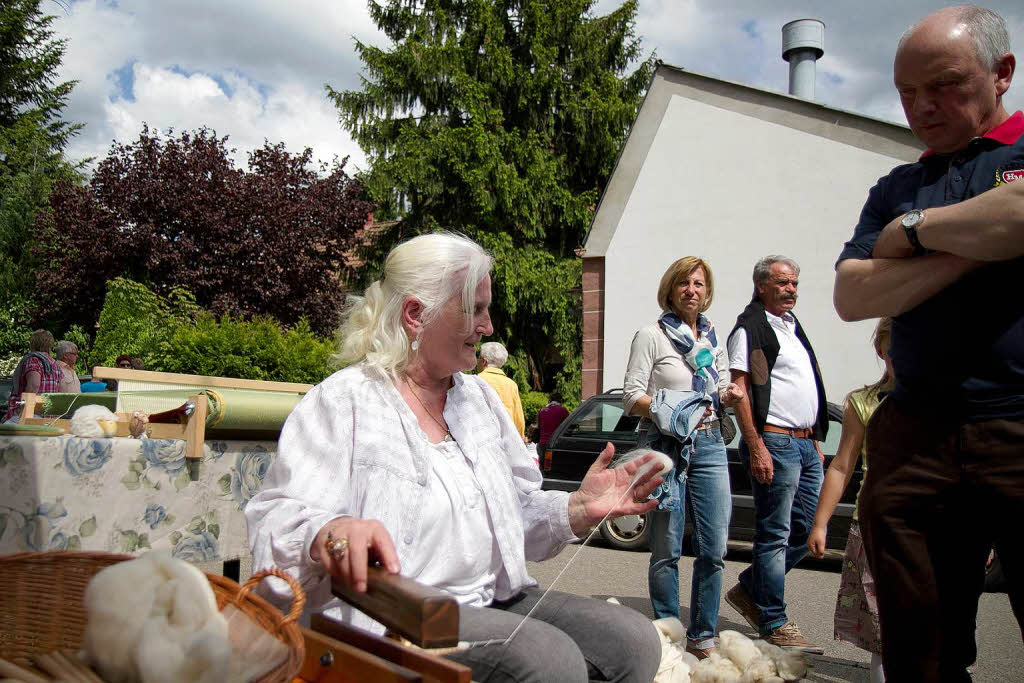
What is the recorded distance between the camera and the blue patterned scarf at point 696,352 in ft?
13.7

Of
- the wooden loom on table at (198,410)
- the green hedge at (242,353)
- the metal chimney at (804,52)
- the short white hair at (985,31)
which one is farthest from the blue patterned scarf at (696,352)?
the metal chimney at (804,52)

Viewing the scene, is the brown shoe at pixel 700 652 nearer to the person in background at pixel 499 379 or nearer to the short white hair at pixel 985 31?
the short white hair at pixel 985 31

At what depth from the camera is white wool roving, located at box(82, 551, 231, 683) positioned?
35.6 inches

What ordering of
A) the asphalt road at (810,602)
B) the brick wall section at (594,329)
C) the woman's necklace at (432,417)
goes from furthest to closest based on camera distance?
the brick wall section at (594,329) < the asphalt road at (810,602) < the woman's necklace at (432,417)

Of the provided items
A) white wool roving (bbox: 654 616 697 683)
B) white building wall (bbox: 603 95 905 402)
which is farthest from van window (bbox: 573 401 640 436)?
white building wall (bbox: 603 95 905 402)

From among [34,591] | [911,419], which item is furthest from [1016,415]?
[34,591]

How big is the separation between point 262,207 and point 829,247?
12303 mm

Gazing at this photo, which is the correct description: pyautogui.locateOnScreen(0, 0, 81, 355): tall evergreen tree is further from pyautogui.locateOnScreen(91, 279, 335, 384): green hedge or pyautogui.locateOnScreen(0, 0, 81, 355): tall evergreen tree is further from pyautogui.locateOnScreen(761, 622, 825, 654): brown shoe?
pyautogui.locateOnScreen(761, 622, 825, 654): brown shoe

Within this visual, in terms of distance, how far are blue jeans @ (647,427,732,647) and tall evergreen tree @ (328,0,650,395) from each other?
52.5 feet

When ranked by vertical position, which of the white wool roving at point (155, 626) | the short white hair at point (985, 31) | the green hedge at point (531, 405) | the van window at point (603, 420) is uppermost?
the short white hair at point (985, 31)

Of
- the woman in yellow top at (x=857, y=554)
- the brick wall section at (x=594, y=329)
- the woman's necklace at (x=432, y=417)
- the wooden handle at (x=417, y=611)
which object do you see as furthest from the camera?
the brick wall section at (x=594, y=329)

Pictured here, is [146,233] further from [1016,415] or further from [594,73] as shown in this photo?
[1016,415]

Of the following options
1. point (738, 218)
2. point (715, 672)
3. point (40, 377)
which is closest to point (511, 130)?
point (738, 218)

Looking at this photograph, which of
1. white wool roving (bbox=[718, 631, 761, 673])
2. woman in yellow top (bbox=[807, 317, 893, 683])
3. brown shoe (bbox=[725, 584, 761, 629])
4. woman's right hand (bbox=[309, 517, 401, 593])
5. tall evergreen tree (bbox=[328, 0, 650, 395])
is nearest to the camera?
woman's right hand (bbox=[309, 517, 401, 593])
